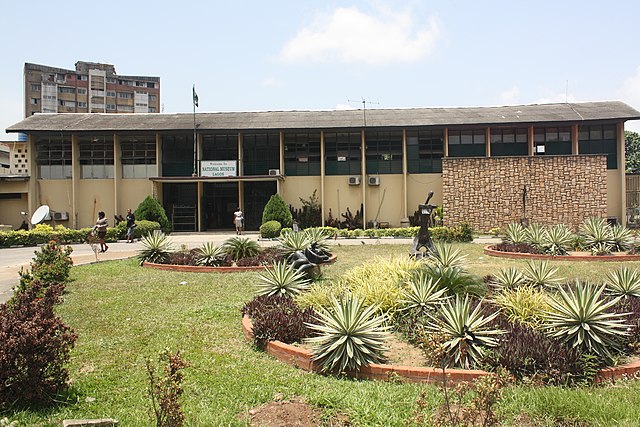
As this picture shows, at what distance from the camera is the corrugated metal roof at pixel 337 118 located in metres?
29.1

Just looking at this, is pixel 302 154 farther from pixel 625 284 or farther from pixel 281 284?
pixel 625 284

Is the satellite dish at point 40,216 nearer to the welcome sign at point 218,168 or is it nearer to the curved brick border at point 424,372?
the welcome sign at point 218,168

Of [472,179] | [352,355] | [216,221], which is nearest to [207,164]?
[216,221]

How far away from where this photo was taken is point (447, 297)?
7.05 metres

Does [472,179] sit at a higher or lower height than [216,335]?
higher

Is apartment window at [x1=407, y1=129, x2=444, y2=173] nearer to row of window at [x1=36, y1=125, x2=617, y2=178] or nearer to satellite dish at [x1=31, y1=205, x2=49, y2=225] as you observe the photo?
row of window at [x1=36, y1=125, x2=617, y2=178]

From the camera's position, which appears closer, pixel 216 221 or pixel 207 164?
pixel 207 164

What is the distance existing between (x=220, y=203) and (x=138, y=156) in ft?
19.2

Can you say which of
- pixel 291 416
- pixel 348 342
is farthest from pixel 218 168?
pixel 291 416

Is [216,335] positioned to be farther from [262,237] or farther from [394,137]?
[394,137]

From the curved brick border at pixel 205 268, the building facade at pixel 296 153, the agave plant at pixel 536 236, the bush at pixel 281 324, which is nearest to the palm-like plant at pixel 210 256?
the curved brick border at pixel 205 268

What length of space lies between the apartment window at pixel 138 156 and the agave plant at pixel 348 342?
2741 cm

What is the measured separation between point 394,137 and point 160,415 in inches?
1121

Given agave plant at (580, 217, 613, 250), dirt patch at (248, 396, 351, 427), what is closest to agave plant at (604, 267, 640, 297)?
dirt patch at (248, 396, 351, 427)
